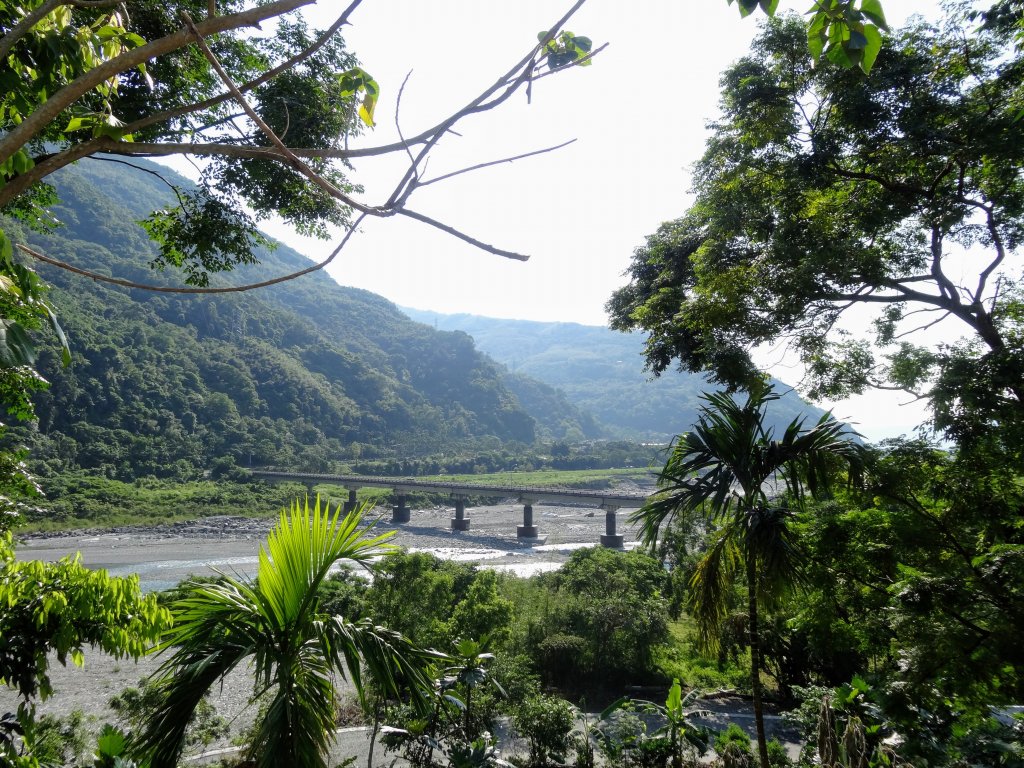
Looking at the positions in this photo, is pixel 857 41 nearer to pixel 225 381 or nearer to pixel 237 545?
pixel 237 545

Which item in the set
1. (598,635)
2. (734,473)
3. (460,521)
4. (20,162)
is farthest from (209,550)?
(20,162)

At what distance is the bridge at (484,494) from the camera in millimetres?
38812

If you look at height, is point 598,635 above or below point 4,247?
below

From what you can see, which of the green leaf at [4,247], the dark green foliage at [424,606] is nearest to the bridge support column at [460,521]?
the dark green foliage at [424,606]

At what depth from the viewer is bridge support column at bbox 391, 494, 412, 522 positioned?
4634 cm

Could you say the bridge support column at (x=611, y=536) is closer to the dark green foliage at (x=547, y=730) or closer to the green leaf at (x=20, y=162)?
the dark green foliage at (x=547, y=730)

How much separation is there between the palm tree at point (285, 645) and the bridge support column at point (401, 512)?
149 feet

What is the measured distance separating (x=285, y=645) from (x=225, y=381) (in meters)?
79.9

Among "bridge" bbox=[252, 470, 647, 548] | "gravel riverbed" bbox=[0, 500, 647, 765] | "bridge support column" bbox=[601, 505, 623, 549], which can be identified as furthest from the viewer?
"bridge" bbox=[252, 470, 647, 548]

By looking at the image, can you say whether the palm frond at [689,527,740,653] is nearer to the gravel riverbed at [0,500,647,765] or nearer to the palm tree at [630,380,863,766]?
the palm tree at [630,380,863,766]

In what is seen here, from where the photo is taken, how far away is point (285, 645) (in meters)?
2.24

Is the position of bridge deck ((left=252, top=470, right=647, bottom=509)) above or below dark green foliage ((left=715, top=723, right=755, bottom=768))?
below

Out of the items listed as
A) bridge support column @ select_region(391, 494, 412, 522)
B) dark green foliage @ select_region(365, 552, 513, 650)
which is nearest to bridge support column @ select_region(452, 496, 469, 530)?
bridge support column @ select_region(391, 494, 412, 522)

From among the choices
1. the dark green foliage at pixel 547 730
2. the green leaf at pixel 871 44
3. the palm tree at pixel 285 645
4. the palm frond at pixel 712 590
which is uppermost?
the green leaf at pixel 871 44
